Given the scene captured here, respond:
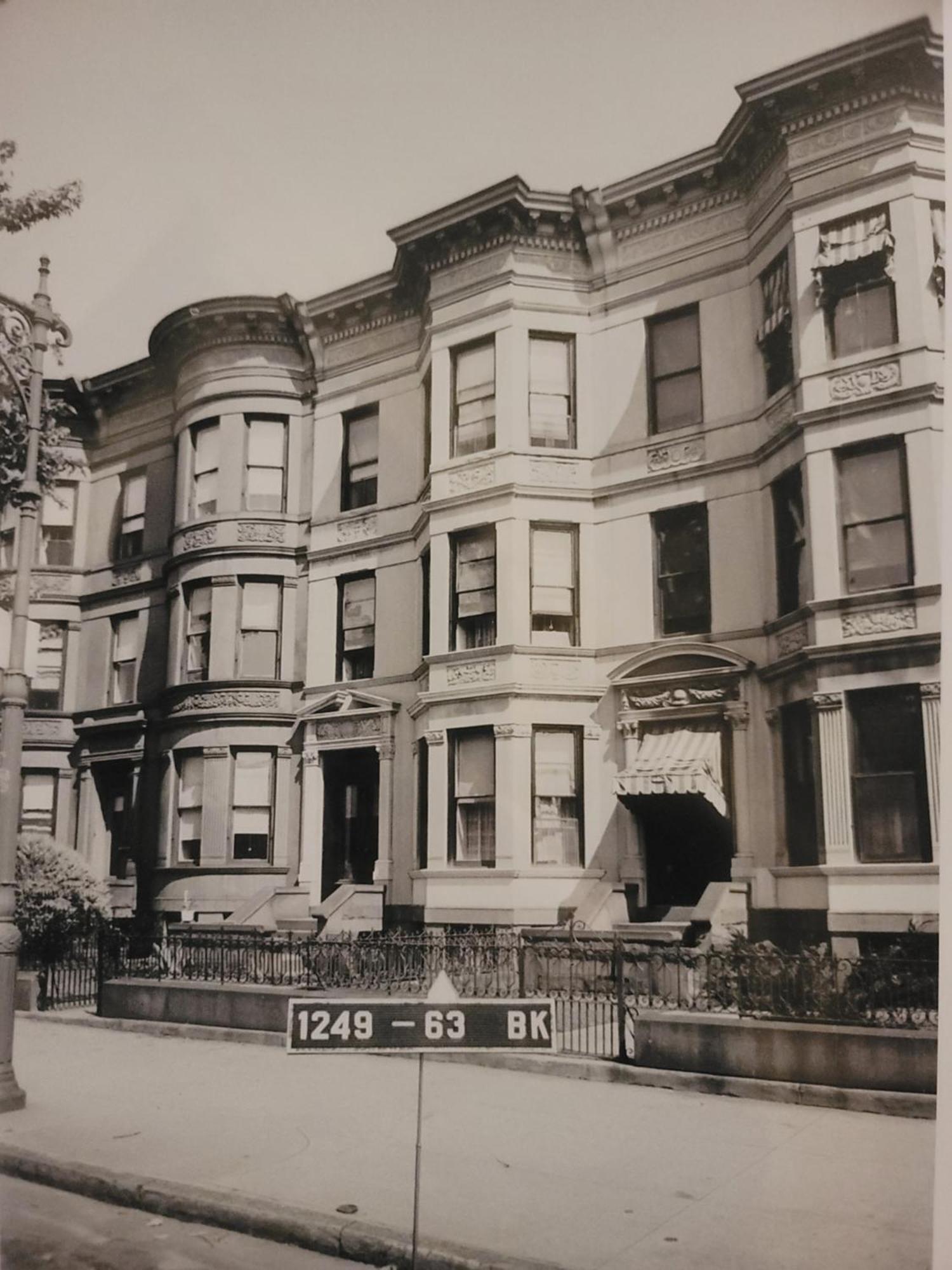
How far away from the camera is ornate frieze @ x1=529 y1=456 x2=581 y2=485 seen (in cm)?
714

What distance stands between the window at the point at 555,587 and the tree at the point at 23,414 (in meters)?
3.63

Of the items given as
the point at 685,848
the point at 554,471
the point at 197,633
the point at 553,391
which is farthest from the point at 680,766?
the point at 197,633

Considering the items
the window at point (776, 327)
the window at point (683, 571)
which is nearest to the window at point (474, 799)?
the window at point (683, 571)

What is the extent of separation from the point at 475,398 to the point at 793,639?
3191 millimetres

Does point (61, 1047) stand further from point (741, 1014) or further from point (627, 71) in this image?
point (627, 71)

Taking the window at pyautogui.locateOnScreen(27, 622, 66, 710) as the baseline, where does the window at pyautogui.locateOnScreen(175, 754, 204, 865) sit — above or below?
below

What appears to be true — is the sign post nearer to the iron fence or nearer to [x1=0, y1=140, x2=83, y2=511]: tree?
the iron fence

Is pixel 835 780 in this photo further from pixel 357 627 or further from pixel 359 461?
pixel 359 461

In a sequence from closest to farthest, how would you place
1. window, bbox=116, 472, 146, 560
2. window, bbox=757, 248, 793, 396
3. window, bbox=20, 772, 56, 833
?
window, bbox=757, 248, 793, 396
window, bbox=20, 772, 56, 833
window, bbox=116, 472, 146, 560

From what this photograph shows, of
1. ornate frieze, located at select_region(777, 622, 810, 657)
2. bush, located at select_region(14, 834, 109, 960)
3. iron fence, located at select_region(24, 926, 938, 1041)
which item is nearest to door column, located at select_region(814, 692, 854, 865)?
ornate frieze, located at select_region(777, 622, 810, 657)

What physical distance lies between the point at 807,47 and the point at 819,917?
177 inches

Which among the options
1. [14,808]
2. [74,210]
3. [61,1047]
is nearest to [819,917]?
[14,808]

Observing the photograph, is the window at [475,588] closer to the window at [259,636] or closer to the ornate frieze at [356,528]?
the ornate frieze at [356,528]

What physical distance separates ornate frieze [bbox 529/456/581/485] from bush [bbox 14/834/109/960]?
4234mm
